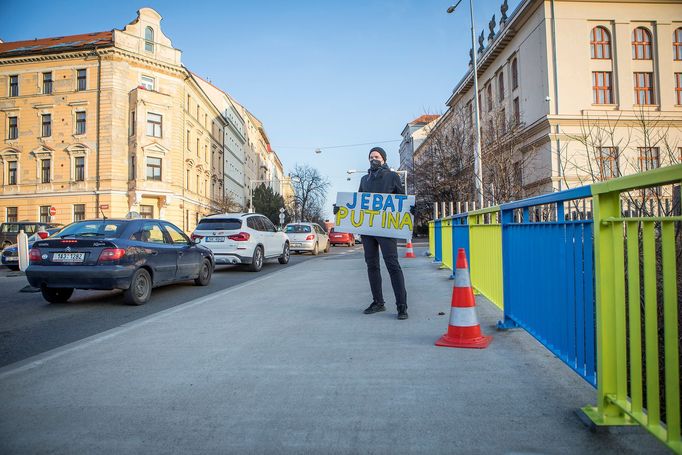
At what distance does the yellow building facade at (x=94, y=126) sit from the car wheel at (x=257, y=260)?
89.6ft

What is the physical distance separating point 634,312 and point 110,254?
22.5 ft

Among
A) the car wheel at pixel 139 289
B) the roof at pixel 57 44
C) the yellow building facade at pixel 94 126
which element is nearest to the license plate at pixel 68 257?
the car wheel at pixel 139 289

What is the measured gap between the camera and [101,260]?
22.6 feet

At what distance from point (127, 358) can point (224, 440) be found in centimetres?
199

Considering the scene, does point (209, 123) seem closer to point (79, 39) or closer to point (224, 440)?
point (79, 39)

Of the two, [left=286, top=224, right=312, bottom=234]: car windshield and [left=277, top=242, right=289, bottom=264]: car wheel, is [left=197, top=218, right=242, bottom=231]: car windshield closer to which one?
[left=277, top=242, right=289, bottom=264]: car wheel

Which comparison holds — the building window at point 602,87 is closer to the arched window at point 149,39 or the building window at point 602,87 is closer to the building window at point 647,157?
the building window at point 647,157

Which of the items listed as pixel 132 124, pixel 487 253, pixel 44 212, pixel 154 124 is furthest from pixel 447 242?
pixel 44 212

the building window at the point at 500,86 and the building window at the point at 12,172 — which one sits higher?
the building window at the point at 500,86

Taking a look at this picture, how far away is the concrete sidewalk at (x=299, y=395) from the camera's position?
233 cm

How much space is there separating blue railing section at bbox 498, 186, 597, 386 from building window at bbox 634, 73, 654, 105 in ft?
127

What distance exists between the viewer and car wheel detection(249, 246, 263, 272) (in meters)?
12.7

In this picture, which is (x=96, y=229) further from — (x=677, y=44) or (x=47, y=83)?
(x=677, y=44)

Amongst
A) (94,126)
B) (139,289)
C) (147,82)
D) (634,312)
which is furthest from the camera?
(147,82)
